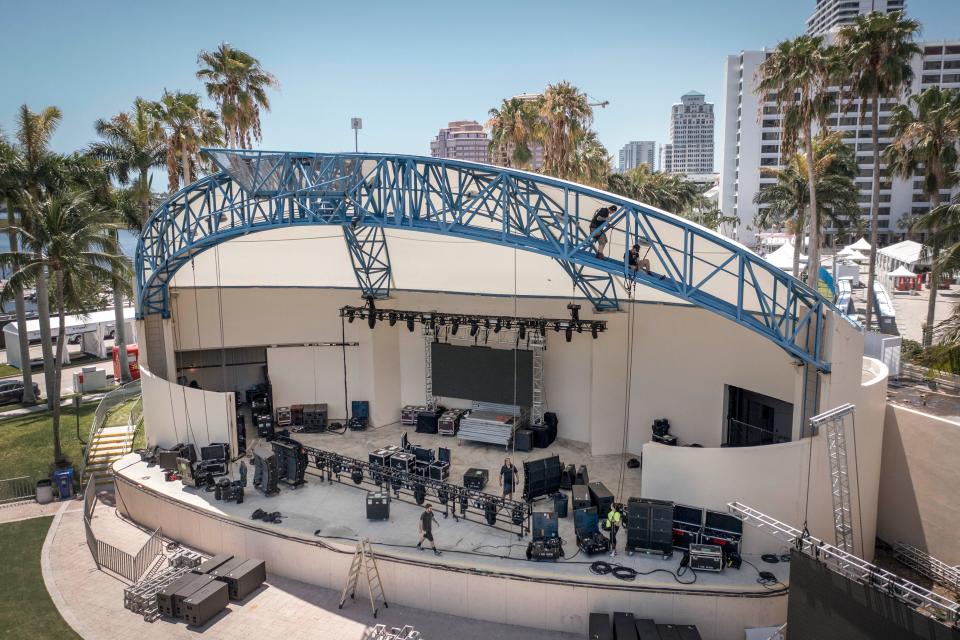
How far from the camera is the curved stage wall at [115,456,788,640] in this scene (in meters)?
11.2

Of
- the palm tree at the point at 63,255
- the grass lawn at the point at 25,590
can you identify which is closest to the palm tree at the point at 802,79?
the palm tree at the point at 63,255

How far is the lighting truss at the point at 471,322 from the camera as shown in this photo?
61.2 feet

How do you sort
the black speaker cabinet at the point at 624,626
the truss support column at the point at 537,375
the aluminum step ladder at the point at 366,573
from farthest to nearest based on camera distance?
the truss support column at the point at 537,375, the aluminum step ladder at the point at 366,573, the black speaker cabinet at the point at 624,626

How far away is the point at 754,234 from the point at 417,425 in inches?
2682

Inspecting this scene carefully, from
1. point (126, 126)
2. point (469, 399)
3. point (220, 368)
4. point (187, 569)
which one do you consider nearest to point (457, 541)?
point (187, 569)

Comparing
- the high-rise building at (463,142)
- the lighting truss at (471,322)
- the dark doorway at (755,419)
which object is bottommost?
the dark doorway at (755,419)

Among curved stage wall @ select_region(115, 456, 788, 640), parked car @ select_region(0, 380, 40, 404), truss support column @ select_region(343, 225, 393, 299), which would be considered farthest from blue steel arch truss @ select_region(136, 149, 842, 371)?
parked car @ select_region(0, 380, 40, 404)

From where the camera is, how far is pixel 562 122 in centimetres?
2566

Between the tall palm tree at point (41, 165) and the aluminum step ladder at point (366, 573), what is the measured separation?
17.9 m

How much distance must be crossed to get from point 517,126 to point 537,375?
1195cm

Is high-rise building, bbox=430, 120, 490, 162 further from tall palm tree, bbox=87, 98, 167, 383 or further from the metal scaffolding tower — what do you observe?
the metal scaffolding tower

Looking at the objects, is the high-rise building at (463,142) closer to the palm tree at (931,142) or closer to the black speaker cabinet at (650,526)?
the palm tree at (931,142)

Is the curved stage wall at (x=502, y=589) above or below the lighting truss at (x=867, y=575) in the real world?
below

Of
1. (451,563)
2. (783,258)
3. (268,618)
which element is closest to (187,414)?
(268,618)
